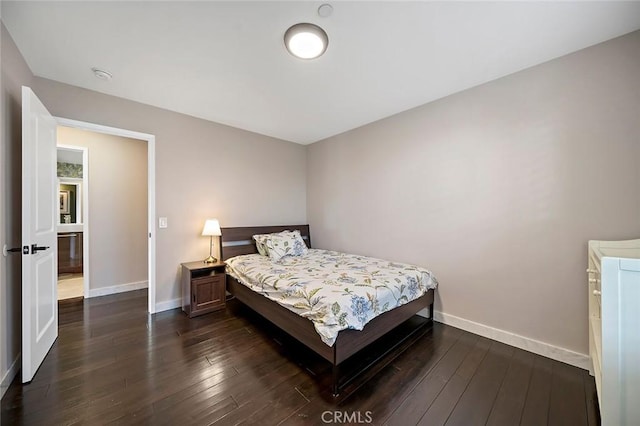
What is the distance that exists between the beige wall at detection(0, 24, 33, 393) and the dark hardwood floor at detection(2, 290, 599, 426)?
31 cm

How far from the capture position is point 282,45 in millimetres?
1906

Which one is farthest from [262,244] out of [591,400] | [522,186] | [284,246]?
[591,400]

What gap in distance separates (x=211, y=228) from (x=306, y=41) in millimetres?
2432

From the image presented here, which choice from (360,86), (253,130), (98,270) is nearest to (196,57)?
(360,86)

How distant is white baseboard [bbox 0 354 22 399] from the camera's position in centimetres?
162

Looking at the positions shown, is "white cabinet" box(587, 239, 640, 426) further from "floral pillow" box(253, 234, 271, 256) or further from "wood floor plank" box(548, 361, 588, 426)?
"floral pillow" box(253, 234, 271, 256)

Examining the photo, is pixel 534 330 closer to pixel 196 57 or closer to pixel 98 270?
pixel 196 57

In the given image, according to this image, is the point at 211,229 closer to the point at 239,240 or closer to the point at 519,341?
the point at 239,240

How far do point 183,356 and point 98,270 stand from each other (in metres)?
2.56

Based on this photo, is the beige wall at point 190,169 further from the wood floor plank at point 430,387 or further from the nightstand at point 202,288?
the wood floor plank at point 430,387

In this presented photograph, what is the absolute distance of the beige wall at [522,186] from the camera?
6.13ft

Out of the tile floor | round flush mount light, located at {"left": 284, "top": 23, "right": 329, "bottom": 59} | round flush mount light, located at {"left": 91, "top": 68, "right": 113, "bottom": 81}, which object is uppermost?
round flush mount light, located at {"left": 91, "top": 68, "right": 113, "bottom": 81}

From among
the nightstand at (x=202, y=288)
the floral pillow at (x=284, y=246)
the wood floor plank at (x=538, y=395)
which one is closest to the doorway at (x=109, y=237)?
the nightstand at (x=202, y=288)

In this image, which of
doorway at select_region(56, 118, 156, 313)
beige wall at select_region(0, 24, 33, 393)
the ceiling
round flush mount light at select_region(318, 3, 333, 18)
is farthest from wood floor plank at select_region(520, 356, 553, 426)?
doorway at select_region(56, 118, 156, 313)
